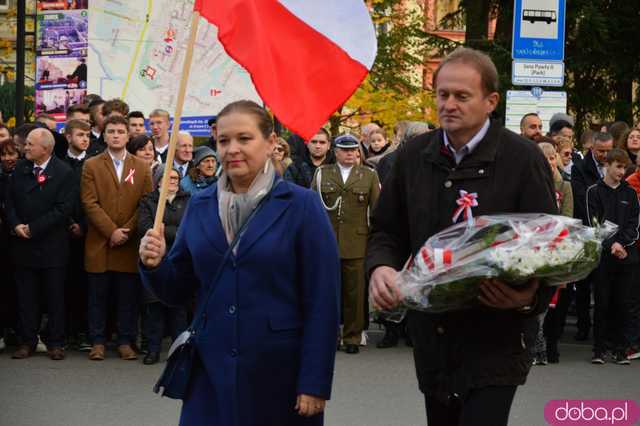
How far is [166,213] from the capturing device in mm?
12406

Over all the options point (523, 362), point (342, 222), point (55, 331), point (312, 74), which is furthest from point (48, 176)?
point (523, 362)

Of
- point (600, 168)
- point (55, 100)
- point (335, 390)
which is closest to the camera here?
point (335, 390)

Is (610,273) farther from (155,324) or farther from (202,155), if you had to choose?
(155,324)

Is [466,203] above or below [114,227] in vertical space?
above

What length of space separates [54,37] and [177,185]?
7.88 meters

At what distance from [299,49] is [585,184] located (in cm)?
819

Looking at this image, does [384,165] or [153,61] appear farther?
[153,61]

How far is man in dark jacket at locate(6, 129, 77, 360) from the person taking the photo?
40.5ft

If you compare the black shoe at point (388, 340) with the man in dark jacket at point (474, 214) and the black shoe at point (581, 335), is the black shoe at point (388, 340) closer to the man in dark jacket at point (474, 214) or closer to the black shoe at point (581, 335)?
the black shoe at point (581, 335)

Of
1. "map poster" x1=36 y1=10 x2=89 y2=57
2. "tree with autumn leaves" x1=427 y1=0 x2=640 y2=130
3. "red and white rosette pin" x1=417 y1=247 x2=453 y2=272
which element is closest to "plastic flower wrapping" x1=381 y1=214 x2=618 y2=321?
"red and white rosette pin" x1=417 y1=247 x2=453 y2=272

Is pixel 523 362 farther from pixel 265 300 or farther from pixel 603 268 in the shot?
pixel 603 268

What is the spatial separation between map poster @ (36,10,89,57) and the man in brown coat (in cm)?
708

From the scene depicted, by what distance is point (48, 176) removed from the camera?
12414 millimetres

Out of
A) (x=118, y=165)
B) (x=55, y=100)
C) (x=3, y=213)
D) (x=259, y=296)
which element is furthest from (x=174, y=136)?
(x=55, y=100)
